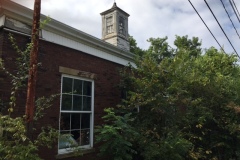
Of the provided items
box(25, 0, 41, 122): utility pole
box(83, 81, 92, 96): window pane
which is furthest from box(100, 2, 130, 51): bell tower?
box(25, 0, 41, 122): utility pole

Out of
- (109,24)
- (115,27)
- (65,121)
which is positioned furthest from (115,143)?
(109,24)

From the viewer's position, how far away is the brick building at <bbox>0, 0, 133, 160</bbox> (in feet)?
19.9

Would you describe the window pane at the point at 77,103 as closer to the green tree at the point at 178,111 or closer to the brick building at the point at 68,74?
the brick building at the point at 68,74

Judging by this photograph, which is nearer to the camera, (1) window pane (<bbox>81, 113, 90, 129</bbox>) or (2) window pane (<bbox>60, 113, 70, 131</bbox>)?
(2) window pane (<bbox>60, 113, 70, 131</bbox>)

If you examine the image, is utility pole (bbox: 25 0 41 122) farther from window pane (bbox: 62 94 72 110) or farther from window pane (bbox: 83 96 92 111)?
window pane (bbox: 83 96 92 111)

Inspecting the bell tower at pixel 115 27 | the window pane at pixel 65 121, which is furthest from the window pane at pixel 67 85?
the bell tower at pixel 115 27

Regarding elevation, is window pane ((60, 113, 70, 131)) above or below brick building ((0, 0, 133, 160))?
below

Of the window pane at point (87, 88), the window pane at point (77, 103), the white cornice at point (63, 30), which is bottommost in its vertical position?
the window pane at point (77, 103)

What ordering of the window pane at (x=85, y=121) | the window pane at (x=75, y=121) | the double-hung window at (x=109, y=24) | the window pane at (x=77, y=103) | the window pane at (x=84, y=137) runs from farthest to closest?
the double-hung window at (x=109, y=24) < the window pane at (x=85, y=121) < the window pane at (x=84, y=137) < the window pane at (x=77, y=103) < the window pane at (x=75, y=121)

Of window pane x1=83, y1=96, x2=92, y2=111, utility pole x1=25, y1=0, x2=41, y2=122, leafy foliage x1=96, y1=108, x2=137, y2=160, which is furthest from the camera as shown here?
window pane x1=83, y1=96, x2=92, y2=111

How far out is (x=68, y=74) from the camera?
24.0 feet

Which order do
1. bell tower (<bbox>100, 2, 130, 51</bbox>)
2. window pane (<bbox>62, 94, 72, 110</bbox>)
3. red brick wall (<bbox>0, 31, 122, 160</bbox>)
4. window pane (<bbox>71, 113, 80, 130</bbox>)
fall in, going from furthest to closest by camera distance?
bell tower (<bbox>100, 2, 130, 51</bbox>)
window pane (<bbox>71, 113, 80, 130</bbox>)
window pane (<bbox>62, 94, 72, 110</bbox>)
red brick wall (<bbox>0, 31, 122, 160</bbox>)

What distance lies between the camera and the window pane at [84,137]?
7555mm

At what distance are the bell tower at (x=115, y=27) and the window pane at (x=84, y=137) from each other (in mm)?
4806
